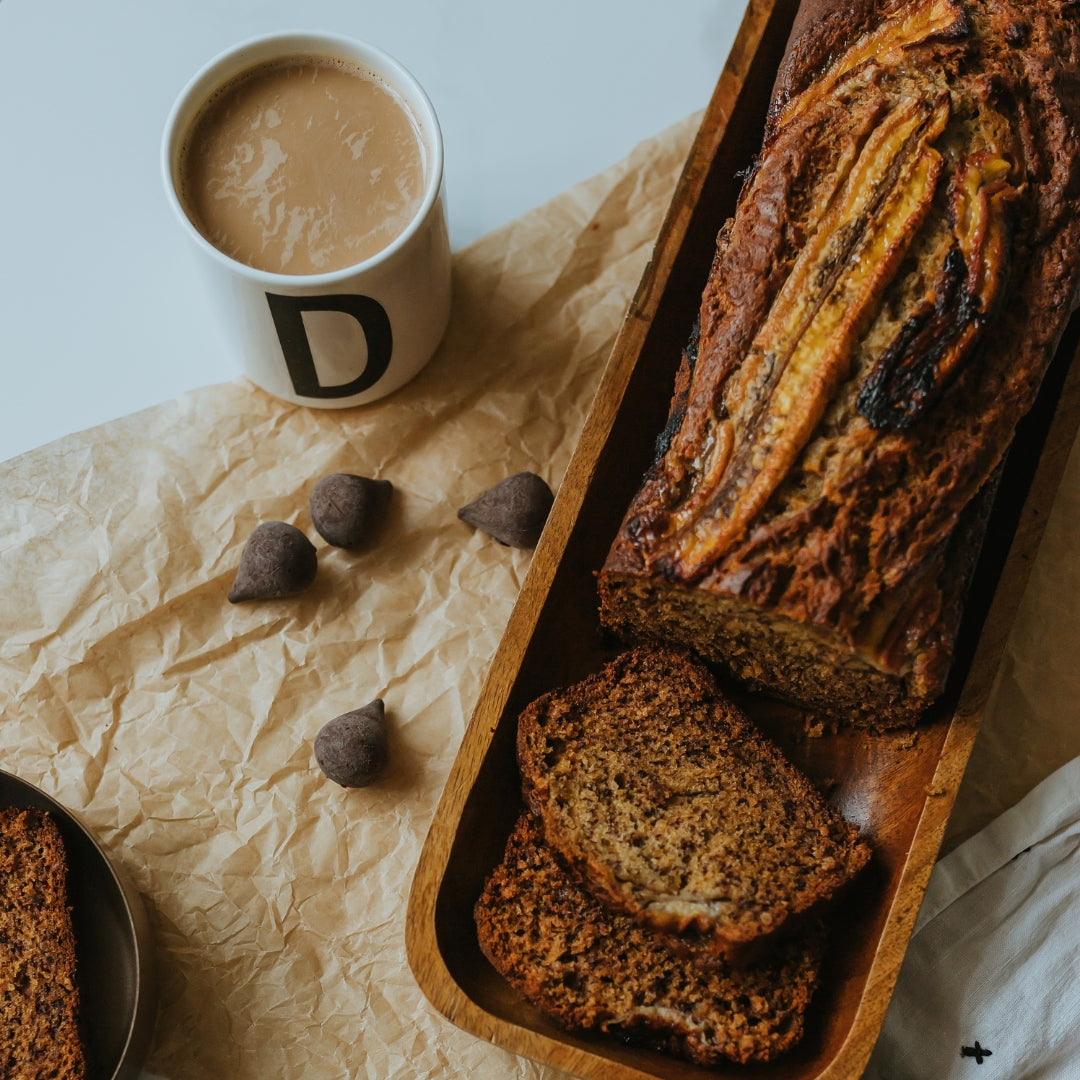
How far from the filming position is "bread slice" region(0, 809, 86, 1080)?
2406 millimetres

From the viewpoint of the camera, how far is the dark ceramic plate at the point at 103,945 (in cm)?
247

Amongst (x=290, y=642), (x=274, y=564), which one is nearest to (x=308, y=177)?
(x=274, y=564)

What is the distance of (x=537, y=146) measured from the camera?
3.14 meters

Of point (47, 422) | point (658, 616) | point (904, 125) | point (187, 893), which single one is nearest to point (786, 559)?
point (658, 616)

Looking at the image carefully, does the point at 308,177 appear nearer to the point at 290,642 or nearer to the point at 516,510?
the point at 516,510

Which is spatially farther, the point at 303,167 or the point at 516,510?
the point at 516,510

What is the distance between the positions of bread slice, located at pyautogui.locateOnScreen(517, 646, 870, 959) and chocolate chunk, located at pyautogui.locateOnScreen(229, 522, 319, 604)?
0.69 metres

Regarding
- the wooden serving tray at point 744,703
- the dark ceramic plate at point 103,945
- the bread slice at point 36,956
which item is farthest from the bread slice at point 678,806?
the bread slice at point 36,956

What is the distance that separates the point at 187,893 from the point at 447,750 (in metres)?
0.66

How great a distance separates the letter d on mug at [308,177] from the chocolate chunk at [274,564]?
455 millimetres

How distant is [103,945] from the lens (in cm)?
258

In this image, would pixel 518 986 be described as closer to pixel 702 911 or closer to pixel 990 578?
pixel 702 911

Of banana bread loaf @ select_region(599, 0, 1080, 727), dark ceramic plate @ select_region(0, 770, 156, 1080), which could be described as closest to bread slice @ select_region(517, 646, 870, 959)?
banana bread loaf @ select_region(599, 0, 1080, 727)

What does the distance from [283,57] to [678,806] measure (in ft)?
5.80
